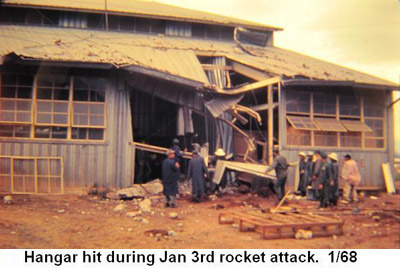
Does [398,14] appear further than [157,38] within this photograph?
No

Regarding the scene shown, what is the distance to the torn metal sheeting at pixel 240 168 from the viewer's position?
33.7 feet

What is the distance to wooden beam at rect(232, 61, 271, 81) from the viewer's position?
38.3 ft

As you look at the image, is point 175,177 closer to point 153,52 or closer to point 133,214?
point 133,214

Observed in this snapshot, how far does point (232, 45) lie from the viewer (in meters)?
15.5

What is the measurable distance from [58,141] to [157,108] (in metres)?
6.07

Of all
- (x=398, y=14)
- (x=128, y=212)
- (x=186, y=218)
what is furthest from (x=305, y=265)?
(x=398, y=14)

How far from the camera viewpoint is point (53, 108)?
10039mm

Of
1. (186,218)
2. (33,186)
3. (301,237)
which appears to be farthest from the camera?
(33,186)

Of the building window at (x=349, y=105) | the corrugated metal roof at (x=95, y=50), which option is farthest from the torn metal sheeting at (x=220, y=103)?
the building window at (x=349, y=105)

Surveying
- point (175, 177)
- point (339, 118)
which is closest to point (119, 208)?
point (175, 177)

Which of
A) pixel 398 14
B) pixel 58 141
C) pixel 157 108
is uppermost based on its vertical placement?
pixel 398 14

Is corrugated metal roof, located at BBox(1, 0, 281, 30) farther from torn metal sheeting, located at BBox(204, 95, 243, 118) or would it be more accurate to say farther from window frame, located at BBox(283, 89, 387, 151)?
window frame, located at BBox(283, 89, 387, 151)

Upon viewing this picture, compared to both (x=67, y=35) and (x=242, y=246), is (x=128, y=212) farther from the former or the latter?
(x=67, y=35)
